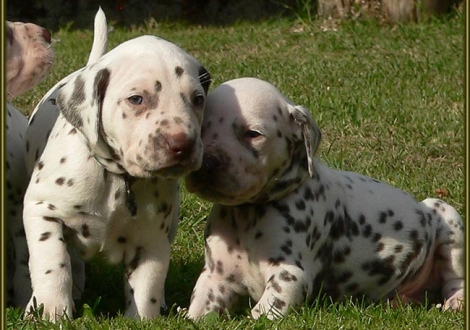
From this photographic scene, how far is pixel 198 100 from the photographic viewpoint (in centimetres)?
570

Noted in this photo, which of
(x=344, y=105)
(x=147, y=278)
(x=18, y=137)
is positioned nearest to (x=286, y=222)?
(x=147, y=278)

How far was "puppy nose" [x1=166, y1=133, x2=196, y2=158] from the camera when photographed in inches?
210

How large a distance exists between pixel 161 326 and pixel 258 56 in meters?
8.35

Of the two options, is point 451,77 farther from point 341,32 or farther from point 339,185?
point 339,185

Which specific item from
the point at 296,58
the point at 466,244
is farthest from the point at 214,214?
the point at 296,58

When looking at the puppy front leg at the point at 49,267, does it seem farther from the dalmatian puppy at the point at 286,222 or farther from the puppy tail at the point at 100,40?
the puppy tail at the point at 100,40

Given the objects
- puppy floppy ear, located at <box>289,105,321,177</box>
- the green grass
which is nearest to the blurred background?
the green grass

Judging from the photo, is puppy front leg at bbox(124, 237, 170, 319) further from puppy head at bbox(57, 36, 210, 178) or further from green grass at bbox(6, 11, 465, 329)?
puppy head at bbox(57, 36, 210, 178)

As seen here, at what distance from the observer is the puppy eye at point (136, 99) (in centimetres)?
554

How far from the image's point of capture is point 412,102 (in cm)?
1112

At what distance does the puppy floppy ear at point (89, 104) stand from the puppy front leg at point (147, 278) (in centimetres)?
63

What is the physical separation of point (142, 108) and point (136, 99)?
58mm

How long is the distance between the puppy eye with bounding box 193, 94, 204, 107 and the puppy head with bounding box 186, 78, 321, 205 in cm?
30

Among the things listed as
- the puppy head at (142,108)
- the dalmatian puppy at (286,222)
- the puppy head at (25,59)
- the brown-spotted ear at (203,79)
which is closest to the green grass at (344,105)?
the dalmatian puppy at (286,222)
